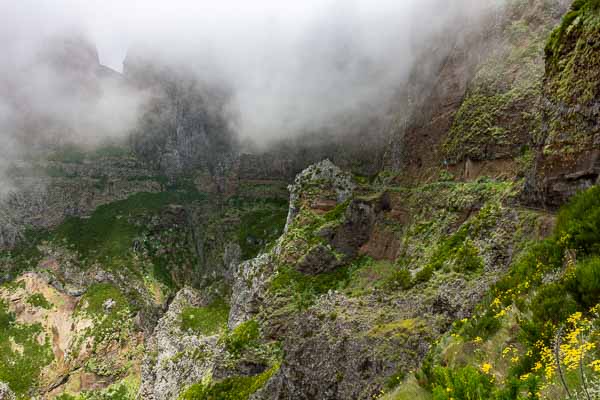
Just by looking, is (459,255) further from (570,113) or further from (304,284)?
(304,284)

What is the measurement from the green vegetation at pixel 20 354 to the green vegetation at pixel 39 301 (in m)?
6.50

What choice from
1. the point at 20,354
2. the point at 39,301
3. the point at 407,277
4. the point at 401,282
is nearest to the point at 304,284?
the point at 401,282

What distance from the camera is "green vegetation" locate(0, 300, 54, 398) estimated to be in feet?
331

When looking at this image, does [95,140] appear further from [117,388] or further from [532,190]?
[532,190]

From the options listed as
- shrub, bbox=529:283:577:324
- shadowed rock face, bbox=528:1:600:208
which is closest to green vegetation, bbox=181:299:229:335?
shadowed rock face, bbox=528:1:600:208

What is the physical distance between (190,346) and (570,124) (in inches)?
3216

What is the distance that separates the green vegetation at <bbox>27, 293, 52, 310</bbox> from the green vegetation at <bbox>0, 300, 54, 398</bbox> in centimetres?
650

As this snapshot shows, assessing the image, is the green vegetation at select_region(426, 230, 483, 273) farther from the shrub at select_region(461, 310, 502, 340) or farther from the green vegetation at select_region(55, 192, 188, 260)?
the green vegetation at select_region(55, 192, 188, 260)

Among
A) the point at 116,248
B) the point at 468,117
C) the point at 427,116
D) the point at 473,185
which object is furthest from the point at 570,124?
the point at 116,248

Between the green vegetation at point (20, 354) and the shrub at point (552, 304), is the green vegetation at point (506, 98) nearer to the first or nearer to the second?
the shrub at point (552, 304)

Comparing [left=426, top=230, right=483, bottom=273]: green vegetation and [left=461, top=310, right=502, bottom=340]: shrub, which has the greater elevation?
[left=426, top=230, right=483, bottom=273]: green vegetation

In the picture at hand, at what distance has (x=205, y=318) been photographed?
10700cm

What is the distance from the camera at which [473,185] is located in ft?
134

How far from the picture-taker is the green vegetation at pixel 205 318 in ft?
331
